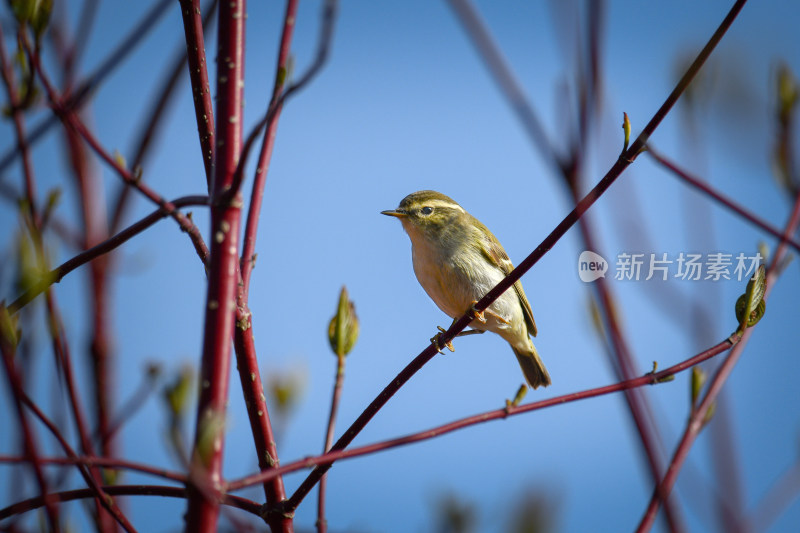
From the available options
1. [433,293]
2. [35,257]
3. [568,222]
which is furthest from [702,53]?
[433,293]

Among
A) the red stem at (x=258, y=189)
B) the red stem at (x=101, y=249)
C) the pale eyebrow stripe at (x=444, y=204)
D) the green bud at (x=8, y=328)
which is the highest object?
the pale eyebrow stripe at (x=444, y=204)

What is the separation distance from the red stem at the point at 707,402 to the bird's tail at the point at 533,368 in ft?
8.98

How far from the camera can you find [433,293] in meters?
3.67

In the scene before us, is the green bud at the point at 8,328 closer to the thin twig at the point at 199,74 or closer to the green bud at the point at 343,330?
the thin twig at the point at 199,74

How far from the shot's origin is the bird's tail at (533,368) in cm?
429

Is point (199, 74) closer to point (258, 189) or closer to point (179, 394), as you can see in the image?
point (258, 189)

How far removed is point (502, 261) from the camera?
3953 mm

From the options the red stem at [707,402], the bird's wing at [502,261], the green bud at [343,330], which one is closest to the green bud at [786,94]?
the red stem at [707,402]

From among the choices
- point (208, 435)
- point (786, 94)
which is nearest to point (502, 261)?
point (786, 94)

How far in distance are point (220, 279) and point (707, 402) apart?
1.00 meters

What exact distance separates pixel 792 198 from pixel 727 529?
35.5 inches

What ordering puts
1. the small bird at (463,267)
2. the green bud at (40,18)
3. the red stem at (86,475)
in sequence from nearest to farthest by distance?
the red stem at (86,475) → the green bud at (40,18) → the small bird at (463,267)

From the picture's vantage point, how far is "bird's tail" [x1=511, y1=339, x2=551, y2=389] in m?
4.29

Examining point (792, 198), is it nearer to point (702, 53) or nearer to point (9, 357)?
point (702, 53)
